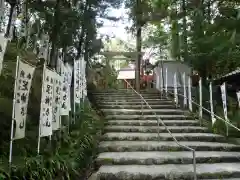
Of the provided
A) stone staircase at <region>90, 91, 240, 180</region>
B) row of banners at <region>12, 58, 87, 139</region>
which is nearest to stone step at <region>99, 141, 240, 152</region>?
stone staircase at <region>90, 91, 240, 180</region>

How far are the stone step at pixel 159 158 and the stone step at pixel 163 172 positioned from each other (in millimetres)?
243

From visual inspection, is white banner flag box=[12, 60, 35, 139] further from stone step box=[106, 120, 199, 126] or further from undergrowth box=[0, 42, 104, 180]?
stone step box=[106, 120, 199, 126]

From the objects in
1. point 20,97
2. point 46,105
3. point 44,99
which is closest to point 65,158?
point 46,105

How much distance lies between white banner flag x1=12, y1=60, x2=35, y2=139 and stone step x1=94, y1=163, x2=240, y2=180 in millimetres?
1688

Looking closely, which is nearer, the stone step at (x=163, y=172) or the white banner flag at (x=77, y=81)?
the stone step at (x=163, y=172)

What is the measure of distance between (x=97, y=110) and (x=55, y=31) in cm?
382

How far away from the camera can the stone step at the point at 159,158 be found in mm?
5738

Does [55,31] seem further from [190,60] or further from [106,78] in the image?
[106,78]

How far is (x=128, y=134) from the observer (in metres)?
7.57

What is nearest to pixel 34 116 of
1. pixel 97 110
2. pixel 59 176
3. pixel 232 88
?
pixel 59 176

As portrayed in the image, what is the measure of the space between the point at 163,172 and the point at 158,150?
1436 millimetres

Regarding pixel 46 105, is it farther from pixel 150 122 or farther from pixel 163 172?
pixel 150 122

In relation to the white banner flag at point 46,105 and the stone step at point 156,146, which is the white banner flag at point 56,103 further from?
the stone step at point 156,146

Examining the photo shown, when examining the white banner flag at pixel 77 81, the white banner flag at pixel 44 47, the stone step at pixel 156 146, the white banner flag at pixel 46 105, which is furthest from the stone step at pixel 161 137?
the white banner flag at pixel 44 47
